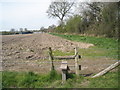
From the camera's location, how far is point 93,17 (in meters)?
29.8

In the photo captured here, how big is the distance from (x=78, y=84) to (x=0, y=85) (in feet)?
9.25

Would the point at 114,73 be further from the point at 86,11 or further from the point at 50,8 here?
the point at 50,8

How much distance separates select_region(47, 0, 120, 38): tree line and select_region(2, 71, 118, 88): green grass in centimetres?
1415

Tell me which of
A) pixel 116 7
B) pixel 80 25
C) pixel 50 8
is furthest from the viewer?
pixel 50 8

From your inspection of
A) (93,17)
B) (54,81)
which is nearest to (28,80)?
(54,81)

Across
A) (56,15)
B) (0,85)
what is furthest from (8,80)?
(56,15)

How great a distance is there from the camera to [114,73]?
536 cm

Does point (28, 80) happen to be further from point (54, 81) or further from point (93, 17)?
point (93, 17)

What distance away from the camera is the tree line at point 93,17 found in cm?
1861

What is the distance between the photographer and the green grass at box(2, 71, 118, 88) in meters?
4.44

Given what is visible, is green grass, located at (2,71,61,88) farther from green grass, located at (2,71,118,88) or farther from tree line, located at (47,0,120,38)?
tree line, located at (47,0,120,38)

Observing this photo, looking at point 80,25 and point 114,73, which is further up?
point 80,25

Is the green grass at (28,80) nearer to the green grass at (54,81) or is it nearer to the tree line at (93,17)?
the green grass at (54,81)

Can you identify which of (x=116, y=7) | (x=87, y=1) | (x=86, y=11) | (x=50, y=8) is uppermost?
(x=50, y=8)
